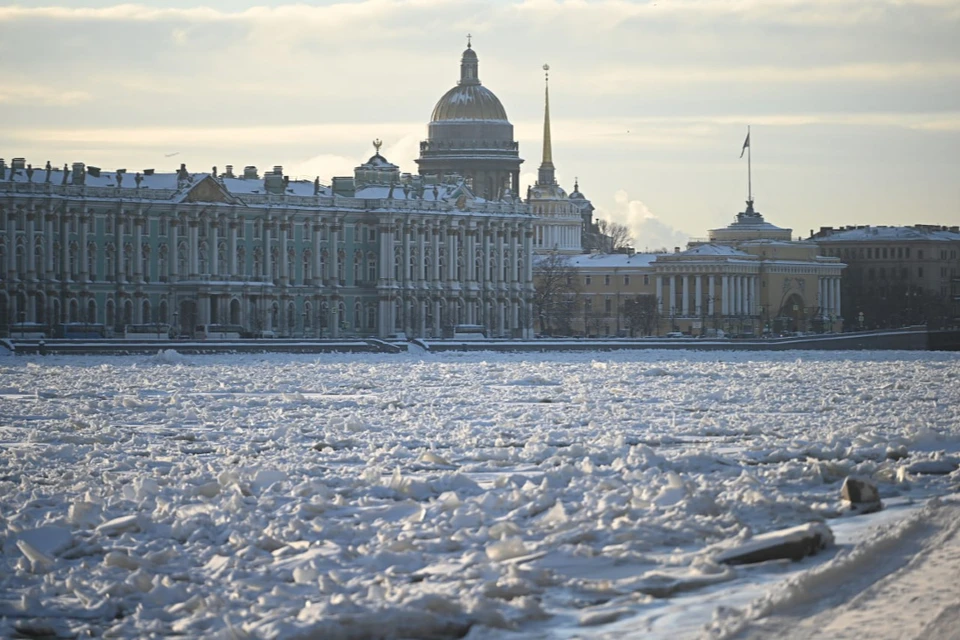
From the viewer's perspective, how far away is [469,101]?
126 metres

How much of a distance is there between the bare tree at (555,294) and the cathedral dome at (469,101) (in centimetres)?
1097

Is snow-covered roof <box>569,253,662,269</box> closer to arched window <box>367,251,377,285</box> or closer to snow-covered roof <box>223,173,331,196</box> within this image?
arched window <box>367,251,377,285</box>

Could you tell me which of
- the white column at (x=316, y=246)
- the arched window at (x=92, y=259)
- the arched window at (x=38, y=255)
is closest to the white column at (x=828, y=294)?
the white column at (x=316, y=246)

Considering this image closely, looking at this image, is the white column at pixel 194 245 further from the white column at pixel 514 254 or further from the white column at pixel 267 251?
the white column at pixel 514 254

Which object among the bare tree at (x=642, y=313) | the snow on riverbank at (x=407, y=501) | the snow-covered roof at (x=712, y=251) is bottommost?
the snow on riverbank at (x=407, y=501)

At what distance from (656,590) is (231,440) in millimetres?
12163

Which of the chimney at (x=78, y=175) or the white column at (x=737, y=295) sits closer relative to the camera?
the chimney at (x=78, y=175)

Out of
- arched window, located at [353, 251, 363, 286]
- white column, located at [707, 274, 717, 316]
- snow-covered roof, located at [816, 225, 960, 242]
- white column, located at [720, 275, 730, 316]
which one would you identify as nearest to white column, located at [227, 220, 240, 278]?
arched window, located at [353, 251, 363, 286]

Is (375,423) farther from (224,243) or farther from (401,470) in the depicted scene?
(224,243)

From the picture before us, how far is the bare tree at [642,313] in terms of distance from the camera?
123 meters

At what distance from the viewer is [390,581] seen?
15.4 meters

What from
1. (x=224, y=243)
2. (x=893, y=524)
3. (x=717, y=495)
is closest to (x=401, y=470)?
(x=717, y=495)

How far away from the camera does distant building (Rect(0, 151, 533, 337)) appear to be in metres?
83.8

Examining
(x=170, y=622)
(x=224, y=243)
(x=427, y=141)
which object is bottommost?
(x=170, y=622)
